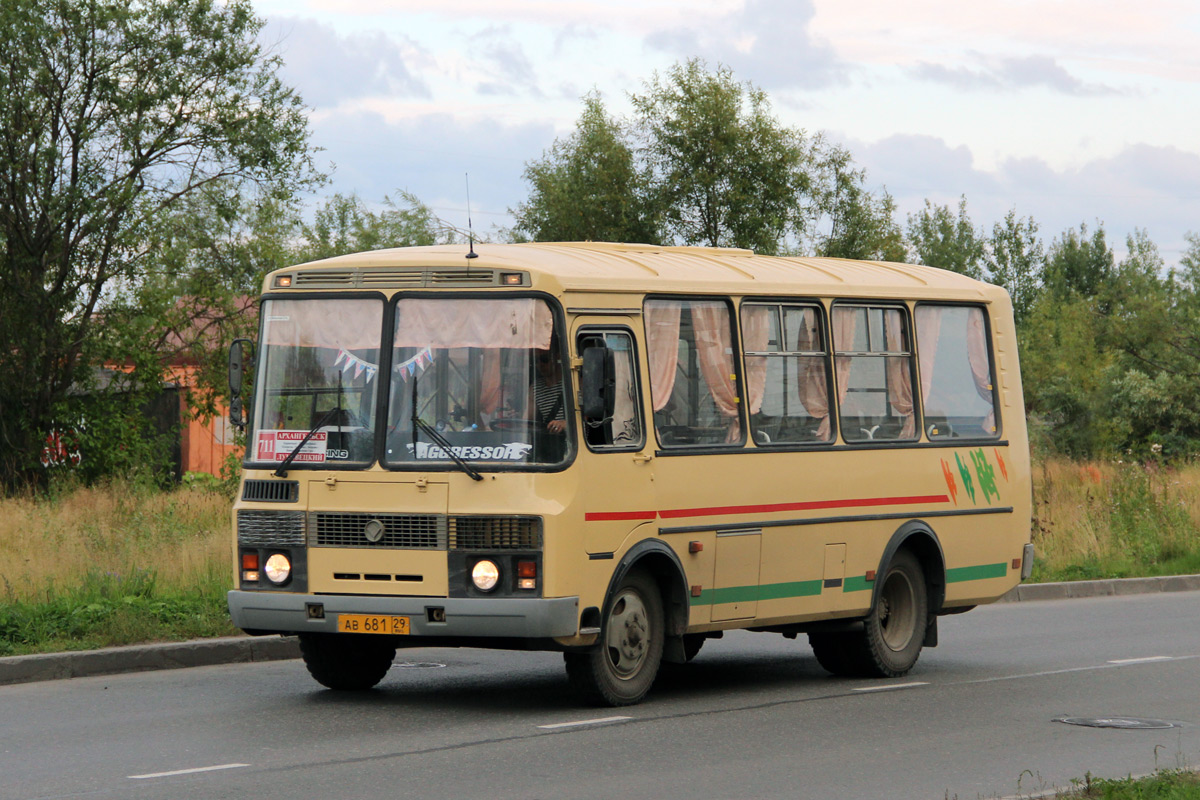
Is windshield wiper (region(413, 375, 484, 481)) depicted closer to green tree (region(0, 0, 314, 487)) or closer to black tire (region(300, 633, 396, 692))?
black tire (region(300, 633, 396, 692))

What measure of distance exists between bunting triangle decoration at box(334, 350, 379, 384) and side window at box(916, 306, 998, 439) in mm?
4748

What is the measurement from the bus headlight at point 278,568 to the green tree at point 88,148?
49.8 feet

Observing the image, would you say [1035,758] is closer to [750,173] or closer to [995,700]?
[995,700]

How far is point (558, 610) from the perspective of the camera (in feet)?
31.3

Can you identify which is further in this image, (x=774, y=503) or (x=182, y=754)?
(x=774, y=503)

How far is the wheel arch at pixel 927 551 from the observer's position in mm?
12320

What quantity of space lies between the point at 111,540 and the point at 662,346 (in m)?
7.46

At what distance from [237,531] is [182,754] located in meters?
2.02

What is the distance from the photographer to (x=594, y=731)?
942cm

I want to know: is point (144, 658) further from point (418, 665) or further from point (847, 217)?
point (847, 217)

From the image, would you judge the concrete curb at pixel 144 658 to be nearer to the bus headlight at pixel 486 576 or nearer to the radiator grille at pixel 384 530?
the radiator grille at pixel 384 530

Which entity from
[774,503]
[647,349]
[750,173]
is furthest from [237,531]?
[750,173]

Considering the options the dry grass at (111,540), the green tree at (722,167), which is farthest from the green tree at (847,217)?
the dry grass at (111,540)

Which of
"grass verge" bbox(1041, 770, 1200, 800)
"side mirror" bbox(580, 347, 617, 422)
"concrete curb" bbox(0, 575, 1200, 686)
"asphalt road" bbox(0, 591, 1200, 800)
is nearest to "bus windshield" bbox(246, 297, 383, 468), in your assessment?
"side mirror" bbox(580, 347, 617, 422)
